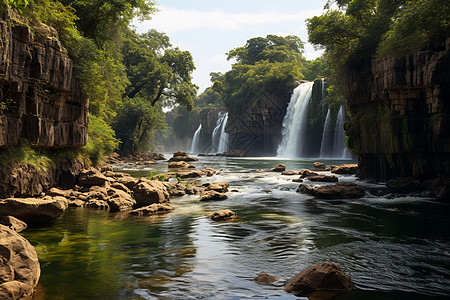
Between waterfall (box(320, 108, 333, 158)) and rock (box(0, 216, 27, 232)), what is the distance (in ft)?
138

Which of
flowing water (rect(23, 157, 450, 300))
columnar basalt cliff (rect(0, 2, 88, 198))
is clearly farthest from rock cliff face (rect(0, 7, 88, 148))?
flowing water (rect(23, 157, 450, 300))

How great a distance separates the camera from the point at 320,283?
18.6ft

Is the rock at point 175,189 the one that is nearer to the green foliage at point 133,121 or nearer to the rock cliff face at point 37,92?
the rock cliff face at point 37,92

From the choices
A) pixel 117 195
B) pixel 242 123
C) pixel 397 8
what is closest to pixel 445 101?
pixel 397 8

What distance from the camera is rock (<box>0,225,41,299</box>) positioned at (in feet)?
16.4

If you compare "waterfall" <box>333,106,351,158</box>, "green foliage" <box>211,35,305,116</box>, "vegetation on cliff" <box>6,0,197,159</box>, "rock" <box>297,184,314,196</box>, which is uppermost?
"green foliage" <box>211,35,305,116</box>

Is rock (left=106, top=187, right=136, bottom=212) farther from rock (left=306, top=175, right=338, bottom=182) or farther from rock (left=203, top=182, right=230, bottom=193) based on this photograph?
rock (left=306, top=175, right=338, bottom=182)

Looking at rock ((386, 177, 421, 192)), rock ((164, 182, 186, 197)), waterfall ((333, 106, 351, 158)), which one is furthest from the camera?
waterfall ((333, 106, 351, 158))

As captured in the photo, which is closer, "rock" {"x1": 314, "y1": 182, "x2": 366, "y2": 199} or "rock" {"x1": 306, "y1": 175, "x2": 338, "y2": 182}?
"rock" {"x1": 314, "y1": 182, "x2": 366, "y2": 199}

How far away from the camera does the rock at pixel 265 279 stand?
6.10 m

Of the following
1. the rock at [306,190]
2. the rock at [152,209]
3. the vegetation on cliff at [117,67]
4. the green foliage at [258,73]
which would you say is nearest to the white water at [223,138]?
the green foliage at [258,73]

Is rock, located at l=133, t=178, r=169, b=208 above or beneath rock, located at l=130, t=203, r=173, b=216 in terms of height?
above

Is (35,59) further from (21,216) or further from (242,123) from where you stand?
(242,123)

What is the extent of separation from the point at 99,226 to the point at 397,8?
69.2ft
